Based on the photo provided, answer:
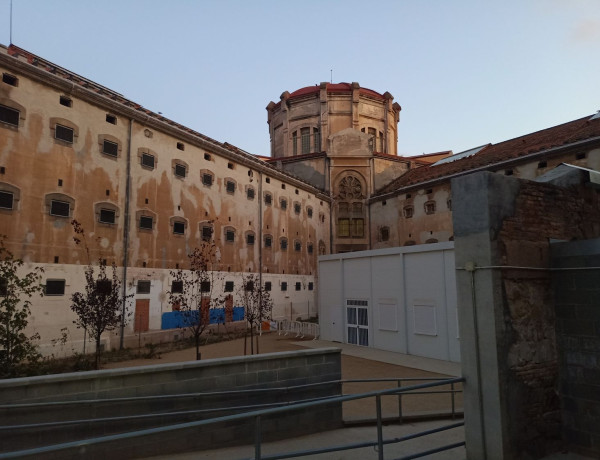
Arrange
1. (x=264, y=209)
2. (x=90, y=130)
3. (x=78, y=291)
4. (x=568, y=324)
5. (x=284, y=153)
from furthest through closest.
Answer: (x=284, y=153), (x=264, y=209), (x=90, y=130), (x=78, y=291), (x=568, y=324)

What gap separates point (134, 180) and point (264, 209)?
11483mm

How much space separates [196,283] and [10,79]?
13878 millimetres

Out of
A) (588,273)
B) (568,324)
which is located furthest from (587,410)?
(588,273)

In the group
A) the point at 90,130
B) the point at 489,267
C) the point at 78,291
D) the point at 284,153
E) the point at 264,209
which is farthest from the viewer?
the point at 284,153

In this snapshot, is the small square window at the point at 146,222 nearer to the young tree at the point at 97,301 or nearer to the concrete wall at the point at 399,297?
the young tree at the point at 97,301

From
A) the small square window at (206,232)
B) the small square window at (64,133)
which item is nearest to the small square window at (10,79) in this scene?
the small square window at (64,133)

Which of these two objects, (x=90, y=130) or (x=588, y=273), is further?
(x=90, y=130)

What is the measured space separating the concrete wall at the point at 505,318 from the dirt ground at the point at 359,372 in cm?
378

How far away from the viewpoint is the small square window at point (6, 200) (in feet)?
55.0

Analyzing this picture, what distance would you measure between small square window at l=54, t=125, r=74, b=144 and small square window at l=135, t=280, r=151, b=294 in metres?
8.01

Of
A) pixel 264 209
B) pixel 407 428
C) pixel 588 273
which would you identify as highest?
pixel 264 209

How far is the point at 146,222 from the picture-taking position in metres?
22.5

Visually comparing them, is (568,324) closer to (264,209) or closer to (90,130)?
(90,130)

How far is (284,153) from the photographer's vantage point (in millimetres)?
45906
